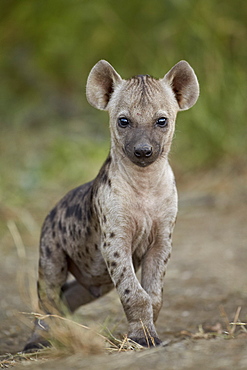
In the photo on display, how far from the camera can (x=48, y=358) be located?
3541mm

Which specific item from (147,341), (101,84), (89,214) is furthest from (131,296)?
(101,84)

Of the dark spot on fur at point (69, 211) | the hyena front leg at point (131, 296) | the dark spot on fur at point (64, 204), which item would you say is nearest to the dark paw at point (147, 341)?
the hyena front leg at point (131, 296)

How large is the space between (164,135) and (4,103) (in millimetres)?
8213

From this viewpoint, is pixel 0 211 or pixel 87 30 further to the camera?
pixel 87 30

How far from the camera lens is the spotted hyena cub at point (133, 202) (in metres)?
3.89

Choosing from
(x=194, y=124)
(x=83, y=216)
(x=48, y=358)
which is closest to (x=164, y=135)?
(x=83, y=216)

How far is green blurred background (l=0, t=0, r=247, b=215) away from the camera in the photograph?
8305 millimetres

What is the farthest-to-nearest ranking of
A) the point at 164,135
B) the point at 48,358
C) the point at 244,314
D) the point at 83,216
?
the point at 244,314
the point at 83,216
the point at 164,135
the point at 48,358

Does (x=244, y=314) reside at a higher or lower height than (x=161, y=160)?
lower

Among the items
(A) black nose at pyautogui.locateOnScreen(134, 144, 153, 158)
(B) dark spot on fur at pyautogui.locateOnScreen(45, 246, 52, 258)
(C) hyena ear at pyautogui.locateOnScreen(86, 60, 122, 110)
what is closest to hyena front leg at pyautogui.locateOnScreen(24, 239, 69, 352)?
(B) dark spot on fur at pyautogui.locateOnScreen(45, 246, 52, 258)

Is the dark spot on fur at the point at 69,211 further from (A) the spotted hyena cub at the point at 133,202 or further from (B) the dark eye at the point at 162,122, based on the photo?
(B) the dark eye at the point at 162,122

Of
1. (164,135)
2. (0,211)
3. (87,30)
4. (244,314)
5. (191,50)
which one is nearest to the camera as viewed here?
(164,135)

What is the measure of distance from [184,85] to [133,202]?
2.52 ft

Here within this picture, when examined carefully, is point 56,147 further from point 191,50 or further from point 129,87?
point 129,87
